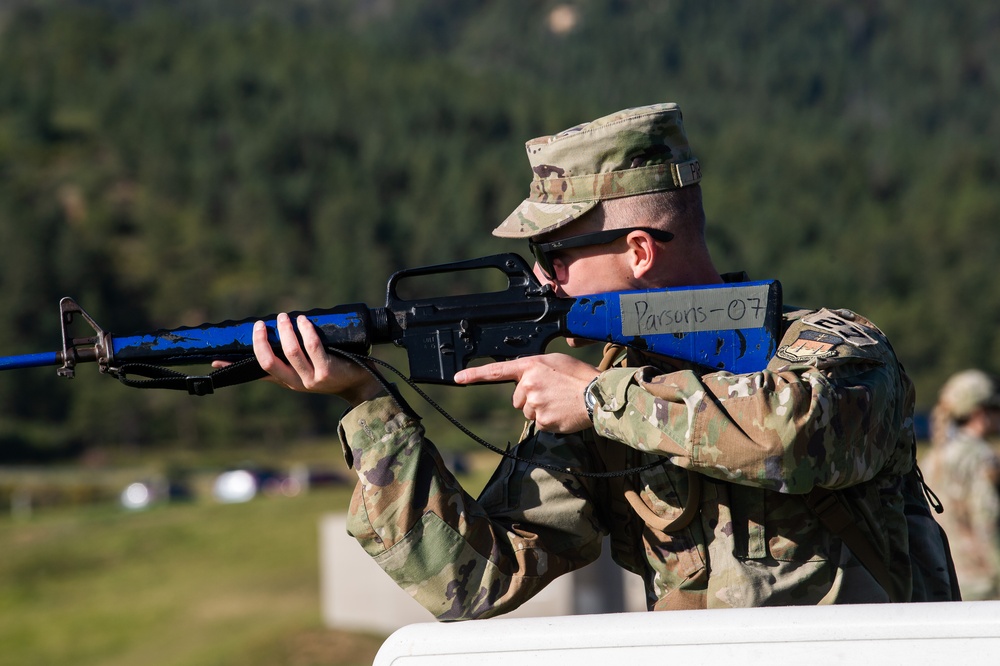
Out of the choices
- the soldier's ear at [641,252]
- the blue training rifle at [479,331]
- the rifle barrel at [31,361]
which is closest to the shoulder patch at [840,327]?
the blue training rifle at [479,331]

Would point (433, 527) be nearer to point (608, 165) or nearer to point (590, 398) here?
point (590, 398)

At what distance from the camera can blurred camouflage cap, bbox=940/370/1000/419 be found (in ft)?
26.0

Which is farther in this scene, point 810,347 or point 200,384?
point 200,384

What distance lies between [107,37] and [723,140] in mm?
71372

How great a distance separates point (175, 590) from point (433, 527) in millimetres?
24333

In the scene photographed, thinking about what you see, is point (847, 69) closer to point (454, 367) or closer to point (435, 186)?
point (435, 186)

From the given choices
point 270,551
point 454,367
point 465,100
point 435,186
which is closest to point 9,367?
point 454,367

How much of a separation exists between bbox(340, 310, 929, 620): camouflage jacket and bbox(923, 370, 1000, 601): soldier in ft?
15.2

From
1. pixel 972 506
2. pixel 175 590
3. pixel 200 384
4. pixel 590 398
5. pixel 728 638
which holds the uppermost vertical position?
pixel 200 384

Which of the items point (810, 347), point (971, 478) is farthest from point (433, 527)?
point (971, 478)

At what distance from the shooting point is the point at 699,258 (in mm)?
3602

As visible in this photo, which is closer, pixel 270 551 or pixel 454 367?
pixel 454 367

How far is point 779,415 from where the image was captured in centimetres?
302

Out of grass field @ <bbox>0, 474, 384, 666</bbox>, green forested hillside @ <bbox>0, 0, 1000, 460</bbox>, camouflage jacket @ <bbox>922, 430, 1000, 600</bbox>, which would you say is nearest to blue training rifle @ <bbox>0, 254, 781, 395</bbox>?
camouflage jacket @ <bbox>922, 430, 1000, 600</bbox>
